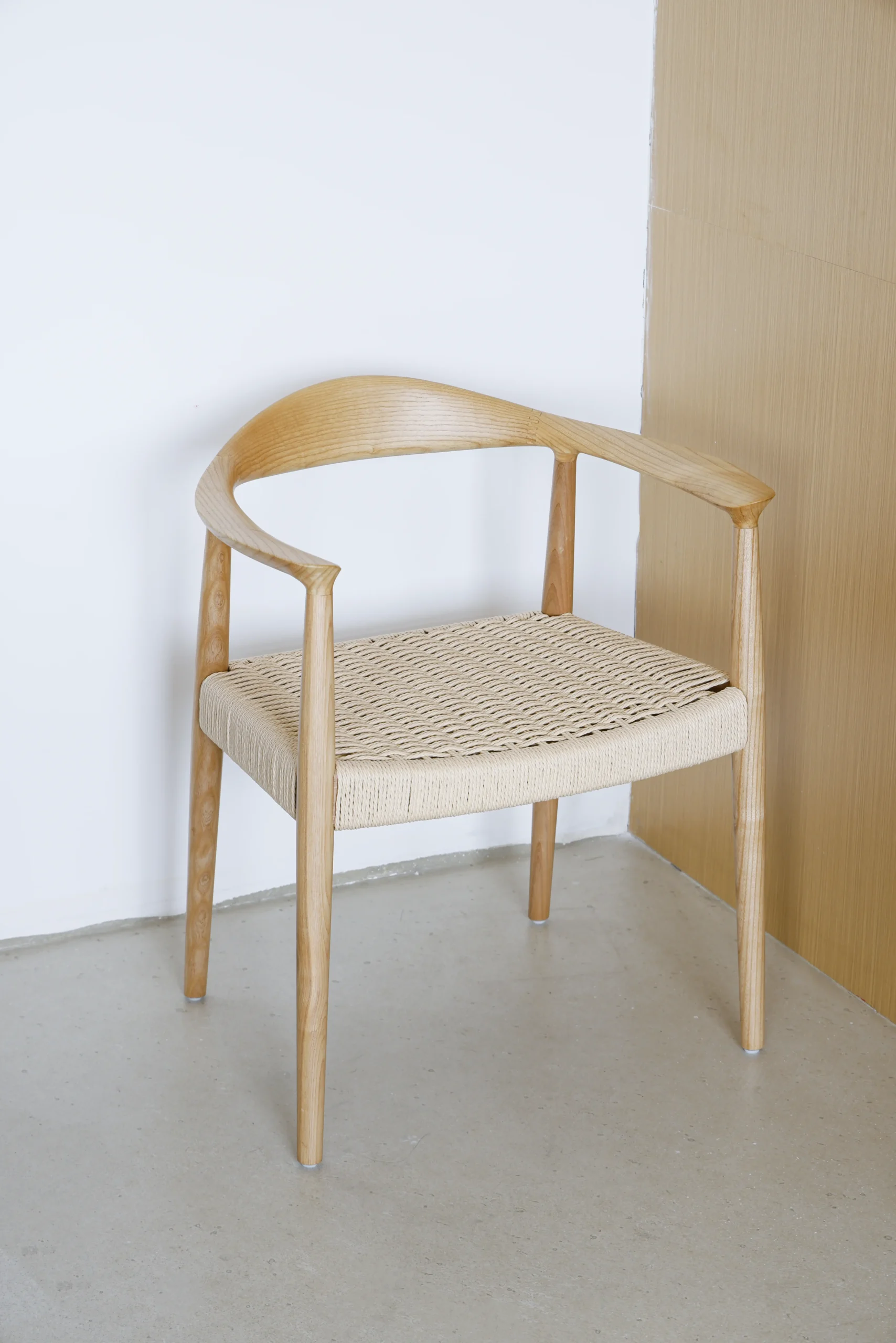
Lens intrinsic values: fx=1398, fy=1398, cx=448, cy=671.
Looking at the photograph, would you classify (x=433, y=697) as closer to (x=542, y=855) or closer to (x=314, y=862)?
(x=314, y=862)

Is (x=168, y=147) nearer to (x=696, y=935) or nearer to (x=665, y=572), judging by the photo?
(x=665, y=572)

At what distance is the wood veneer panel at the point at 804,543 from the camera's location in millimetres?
1506

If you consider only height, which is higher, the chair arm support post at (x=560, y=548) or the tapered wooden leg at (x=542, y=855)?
the chair arm support post at (x=560, y=548)

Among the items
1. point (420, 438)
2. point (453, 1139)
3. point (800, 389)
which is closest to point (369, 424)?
point (420, 438)

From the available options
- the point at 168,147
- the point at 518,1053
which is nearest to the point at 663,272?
the point at 168,147

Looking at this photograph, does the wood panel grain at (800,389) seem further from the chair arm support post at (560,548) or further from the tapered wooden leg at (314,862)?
the tapered wooden leg at (314,862)

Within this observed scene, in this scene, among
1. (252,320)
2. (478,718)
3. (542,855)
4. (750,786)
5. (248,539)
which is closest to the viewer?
(248,539)

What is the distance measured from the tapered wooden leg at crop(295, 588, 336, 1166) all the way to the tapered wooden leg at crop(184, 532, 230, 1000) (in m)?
0.27

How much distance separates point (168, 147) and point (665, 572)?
32.6 inches

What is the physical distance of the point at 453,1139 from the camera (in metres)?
1.40

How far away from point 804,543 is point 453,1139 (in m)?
0.77

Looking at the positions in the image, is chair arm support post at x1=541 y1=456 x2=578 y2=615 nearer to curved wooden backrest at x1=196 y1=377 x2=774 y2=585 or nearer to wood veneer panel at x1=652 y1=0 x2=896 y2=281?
curved wooden backrest at x1=196 y1=377 x2=774 y2=585

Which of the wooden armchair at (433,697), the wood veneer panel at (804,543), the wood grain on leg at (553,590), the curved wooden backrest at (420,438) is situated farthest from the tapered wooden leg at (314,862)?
the wood veneer panel at (804,543)

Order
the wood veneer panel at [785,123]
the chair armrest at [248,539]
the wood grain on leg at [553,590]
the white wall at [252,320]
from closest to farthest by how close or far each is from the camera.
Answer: the chair armrest at [248,539] → the wood veneer panel at [785,123] → the white wall at [252,320] → the wood grain on leg at [553,590]
